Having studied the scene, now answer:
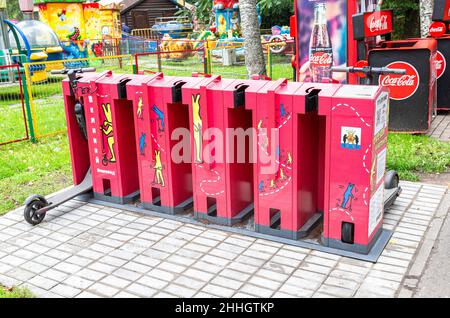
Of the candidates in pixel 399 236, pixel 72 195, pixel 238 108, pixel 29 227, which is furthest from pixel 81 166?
pixel 399 236

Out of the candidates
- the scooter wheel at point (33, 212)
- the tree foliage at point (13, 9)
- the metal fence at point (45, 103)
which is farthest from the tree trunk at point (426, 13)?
the tree foliage at point (13, 9)

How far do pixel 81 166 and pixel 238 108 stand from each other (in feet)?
8.19

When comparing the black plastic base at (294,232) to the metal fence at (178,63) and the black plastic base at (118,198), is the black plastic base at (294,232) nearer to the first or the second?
the black plastic base at (118,198)

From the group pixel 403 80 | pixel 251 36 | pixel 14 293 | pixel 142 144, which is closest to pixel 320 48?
pixel 403 80

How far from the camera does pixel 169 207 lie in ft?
18.2

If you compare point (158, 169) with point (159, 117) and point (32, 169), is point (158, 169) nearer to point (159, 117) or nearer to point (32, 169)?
point (159, 117)

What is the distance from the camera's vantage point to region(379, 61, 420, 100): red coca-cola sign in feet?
26.9

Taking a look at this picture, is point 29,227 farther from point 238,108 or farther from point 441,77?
point 441,77

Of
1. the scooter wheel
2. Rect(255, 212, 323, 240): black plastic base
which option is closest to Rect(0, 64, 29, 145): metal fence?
the scooter wheel

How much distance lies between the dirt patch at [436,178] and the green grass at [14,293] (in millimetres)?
4923

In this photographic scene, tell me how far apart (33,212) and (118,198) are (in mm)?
971

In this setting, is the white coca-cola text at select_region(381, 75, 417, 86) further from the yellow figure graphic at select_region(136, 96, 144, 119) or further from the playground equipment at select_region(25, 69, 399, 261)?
the yellow figure graphic at select_region(136, 96, 144, 119)

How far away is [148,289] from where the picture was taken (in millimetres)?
4070

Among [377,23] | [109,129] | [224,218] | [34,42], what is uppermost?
[34,42]
